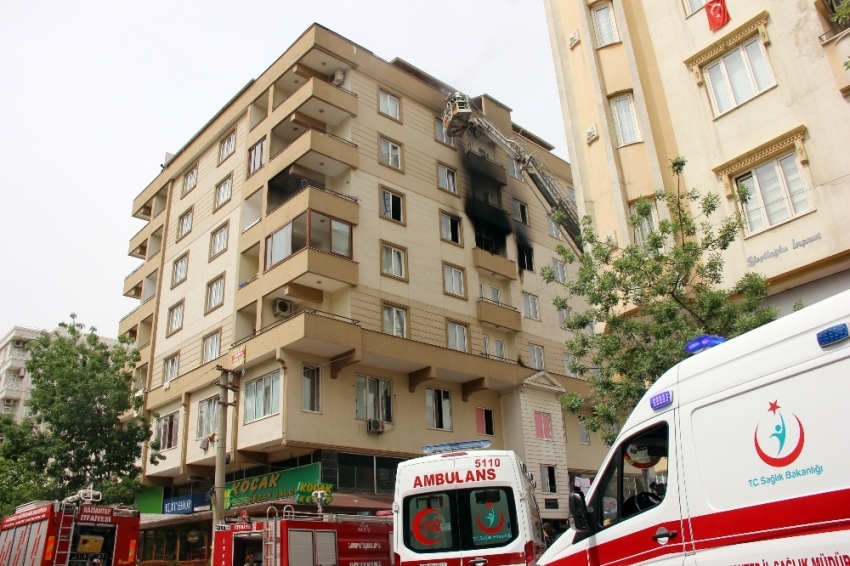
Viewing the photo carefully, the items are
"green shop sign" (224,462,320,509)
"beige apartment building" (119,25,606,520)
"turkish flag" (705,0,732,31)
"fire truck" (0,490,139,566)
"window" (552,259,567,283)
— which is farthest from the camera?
"window" (552,259,567,283)

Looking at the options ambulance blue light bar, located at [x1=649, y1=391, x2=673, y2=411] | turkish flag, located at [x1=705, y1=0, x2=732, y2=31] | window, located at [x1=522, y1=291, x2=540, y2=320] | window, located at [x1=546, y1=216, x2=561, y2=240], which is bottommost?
ambulance blue light bar, located at [x1=649, y1=391, x2=673, y2=411]

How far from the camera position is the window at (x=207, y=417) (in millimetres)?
28719

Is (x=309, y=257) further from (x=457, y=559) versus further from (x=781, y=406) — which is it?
(x=781, y=406)

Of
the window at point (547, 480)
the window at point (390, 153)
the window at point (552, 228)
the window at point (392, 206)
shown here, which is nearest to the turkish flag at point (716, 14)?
the window at point (392, 206)

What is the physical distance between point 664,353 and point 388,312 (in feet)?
55.9

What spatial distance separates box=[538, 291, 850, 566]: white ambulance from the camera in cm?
470

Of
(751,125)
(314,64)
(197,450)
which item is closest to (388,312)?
(197,450)

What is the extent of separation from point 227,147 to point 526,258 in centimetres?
1643

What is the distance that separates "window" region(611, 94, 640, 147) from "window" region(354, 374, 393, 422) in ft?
45.9

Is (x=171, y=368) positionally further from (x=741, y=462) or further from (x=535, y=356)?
(x=741, y=462)

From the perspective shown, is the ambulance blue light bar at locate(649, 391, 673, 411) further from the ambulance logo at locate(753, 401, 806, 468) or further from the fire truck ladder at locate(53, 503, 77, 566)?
the fire truck ladder at locate(53, 503, 77, 566)

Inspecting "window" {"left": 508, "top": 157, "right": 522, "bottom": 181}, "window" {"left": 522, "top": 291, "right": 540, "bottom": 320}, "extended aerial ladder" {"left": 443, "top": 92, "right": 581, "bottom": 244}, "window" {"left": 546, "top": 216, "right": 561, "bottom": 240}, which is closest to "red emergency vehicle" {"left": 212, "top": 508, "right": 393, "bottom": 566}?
"window" {"left": 522, "top": 291, "right": 540, "bottom": 320}

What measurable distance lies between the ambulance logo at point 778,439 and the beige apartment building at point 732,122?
9.73 metres

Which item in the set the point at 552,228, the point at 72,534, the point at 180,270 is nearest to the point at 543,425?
the point at 552,228
